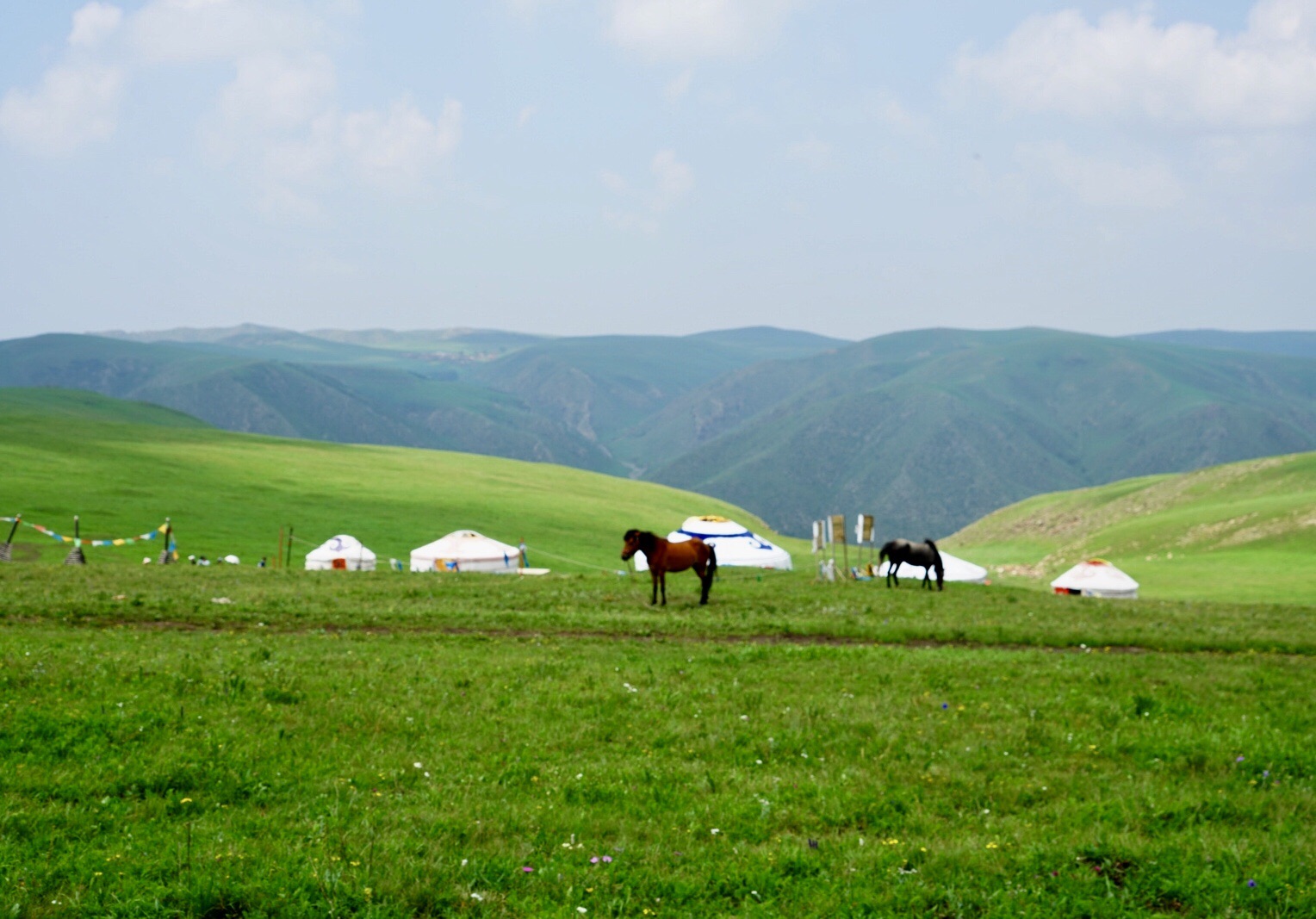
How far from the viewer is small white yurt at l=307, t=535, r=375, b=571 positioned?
5209 centimetres

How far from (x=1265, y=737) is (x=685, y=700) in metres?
6.82

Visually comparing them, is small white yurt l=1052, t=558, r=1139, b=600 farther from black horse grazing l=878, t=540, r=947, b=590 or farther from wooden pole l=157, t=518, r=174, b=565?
wooden pole l=157, t=518, r=174, b=565

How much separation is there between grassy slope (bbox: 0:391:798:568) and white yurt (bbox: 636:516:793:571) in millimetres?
17076

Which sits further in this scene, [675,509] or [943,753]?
[675,509]

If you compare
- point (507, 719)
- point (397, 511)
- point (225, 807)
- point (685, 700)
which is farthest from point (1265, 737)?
point (397, 511)

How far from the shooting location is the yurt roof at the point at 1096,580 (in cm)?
4997

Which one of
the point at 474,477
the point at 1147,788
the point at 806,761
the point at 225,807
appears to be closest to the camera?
the point at 225,807

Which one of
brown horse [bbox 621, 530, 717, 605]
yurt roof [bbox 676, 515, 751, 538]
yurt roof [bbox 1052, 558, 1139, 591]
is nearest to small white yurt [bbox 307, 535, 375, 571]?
yurt roof [bbox 676, 515, 751, 538]

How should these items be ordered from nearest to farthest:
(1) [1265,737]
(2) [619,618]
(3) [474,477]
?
(1) [1265,737] < (2) [619,618] < (3) [474,477]

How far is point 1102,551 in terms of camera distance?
3730 inches

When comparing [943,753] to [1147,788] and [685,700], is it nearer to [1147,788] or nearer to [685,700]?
[1147,788]

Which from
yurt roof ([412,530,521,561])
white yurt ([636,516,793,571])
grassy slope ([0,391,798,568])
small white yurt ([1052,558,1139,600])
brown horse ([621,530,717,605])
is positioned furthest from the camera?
grassy slope ([0,391,798,568])

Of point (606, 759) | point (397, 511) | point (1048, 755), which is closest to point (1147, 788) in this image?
point (1048, 755)

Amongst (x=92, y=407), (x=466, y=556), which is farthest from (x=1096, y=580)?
(x=92, y=407)
